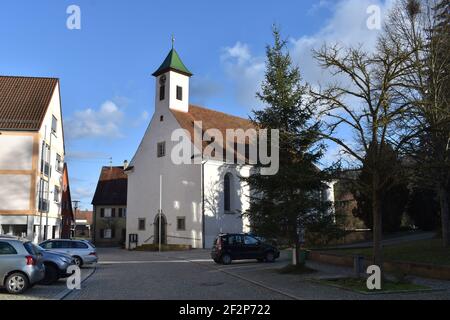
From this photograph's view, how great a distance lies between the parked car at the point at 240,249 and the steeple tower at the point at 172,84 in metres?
25.0

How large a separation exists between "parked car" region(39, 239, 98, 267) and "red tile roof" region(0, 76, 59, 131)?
56.4ft

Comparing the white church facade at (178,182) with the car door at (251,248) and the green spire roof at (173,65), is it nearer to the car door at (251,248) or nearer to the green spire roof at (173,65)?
the green spire roof at (173,65)

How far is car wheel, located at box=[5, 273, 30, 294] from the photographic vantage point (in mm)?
13897

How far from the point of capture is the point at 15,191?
37.4 m

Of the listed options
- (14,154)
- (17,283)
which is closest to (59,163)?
(14,154)

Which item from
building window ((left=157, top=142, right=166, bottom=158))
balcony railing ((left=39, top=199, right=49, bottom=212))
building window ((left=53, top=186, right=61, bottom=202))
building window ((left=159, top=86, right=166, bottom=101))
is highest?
building window ((left=159, top=86, right=166, bottom=101))

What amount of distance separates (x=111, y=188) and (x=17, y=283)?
5736cm

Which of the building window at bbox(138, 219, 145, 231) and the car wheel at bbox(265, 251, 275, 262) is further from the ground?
the building window at bbox(138, 219, 145, 231)

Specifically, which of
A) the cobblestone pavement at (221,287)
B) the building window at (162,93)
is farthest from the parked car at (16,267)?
the building window at (162,93)

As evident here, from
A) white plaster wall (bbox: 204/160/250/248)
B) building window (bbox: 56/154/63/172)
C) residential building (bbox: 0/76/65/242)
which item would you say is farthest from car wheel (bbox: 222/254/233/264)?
building window (bbox: 56/154/63/172)

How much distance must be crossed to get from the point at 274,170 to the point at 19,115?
26.7 meters

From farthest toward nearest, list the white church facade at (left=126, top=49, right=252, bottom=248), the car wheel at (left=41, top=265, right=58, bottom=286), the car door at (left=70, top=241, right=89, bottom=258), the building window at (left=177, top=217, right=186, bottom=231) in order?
the building window at (left=177, top=217, right=186, bottom=231) → the white church facade at (left=126, top=49, right=252, bottom=248) → the car door at (left=70, top=241, right=89, bottom=258) → the car wheel at (left=41, top=265, right=58, bottom=286)

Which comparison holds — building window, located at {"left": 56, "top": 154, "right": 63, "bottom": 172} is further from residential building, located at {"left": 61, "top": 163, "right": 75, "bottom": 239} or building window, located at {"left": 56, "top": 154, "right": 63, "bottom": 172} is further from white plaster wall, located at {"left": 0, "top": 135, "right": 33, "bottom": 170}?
white plaster wall, located at {"left": 0, "top": 135, "right": 33, "bottom": 170}

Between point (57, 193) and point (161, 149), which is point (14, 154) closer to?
point (57, 193)
